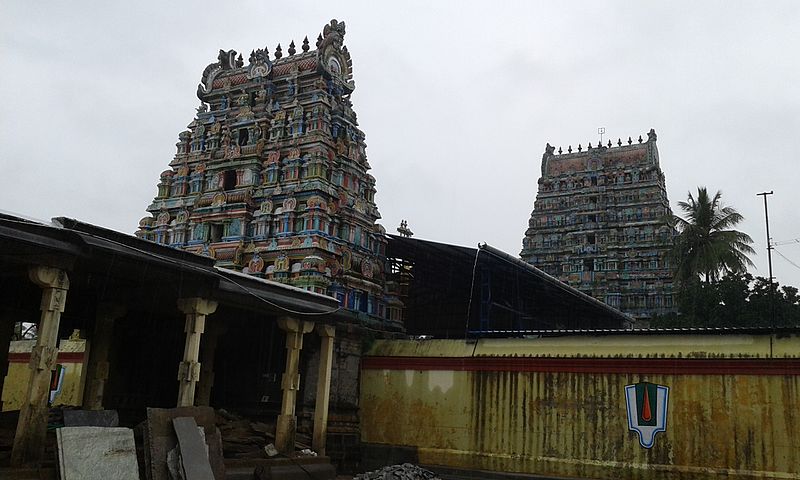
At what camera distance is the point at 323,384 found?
746 inches

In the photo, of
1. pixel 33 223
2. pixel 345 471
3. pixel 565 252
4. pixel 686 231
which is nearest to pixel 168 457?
pixel 33 223

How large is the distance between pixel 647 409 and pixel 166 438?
1103 centimetres

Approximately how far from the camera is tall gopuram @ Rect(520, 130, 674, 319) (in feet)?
147

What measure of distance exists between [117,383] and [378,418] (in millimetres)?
7872

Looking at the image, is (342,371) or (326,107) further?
(326,107)

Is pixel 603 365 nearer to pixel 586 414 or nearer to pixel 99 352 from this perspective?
pixel 586 414

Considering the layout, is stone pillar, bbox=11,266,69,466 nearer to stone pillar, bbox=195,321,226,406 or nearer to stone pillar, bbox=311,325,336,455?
stone pillar, bbox=195,321,226,406

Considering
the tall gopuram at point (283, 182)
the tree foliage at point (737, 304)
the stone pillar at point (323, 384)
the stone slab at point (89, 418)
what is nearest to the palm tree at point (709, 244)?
the tree foliage at point (737, 304)

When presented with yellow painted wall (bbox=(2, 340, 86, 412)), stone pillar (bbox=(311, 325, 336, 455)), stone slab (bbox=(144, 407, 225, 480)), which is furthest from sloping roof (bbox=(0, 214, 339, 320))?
yellow painted wall (bbox=(2, 340, 86, 412))

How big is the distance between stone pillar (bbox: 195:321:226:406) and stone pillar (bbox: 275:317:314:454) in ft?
9.96

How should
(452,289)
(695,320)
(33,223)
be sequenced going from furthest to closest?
(695,320)
(452,289)
(33,223)

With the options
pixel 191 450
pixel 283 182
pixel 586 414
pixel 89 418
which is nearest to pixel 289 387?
pixel 191 450

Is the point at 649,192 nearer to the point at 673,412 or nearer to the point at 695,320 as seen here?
the point at 695,320

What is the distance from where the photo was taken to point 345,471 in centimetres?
1997
